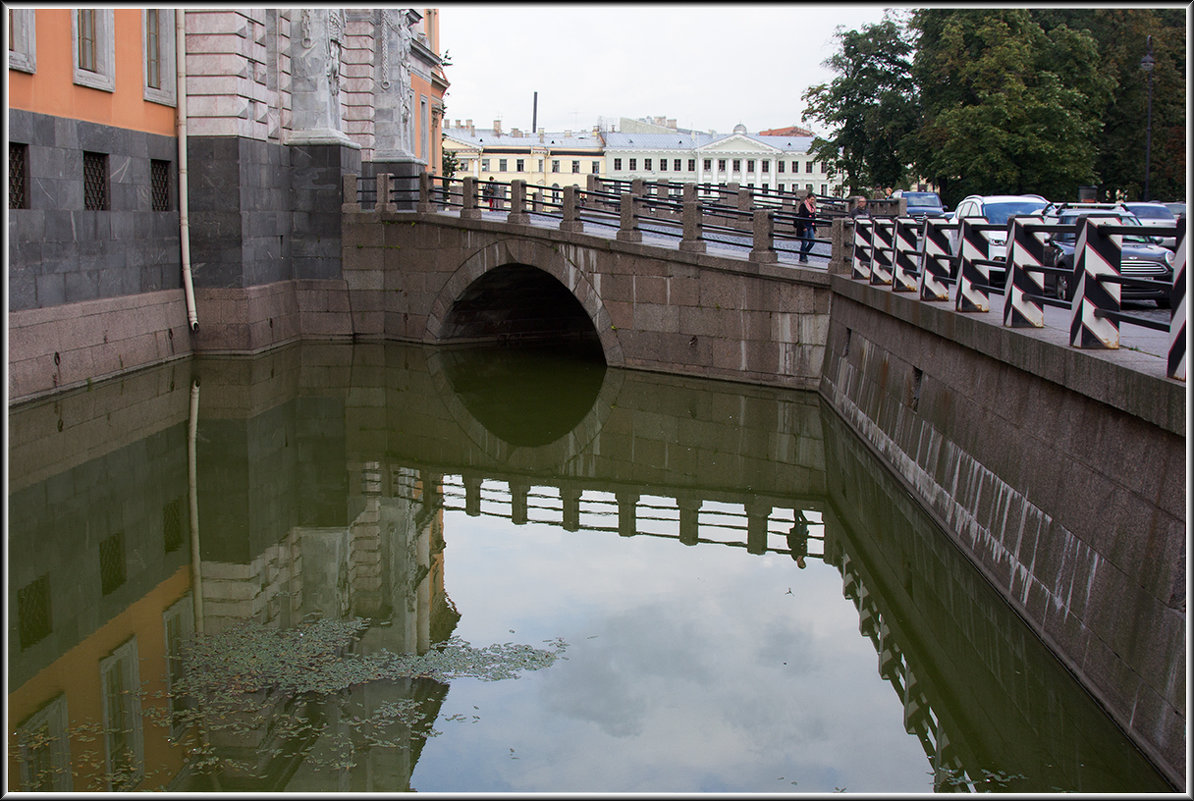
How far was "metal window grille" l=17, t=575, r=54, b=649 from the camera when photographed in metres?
9.29

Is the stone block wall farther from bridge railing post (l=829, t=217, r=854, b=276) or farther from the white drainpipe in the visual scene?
bridge railing post (l=829, t=217, r=854, b=276)

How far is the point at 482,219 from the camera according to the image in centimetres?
2584

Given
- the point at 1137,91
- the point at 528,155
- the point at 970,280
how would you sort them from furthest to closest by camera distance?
the point at 528,155
the point at 1137,91
the point at 970,280

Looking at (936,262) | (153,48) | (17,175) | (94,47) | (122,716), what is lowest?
(122,716)

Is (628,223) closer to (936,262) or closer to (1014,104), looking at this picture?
(936,262)

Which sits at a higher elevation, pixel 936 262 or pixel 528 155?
pixel 528 155

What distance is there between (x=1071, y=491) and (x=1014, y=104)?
37588mm

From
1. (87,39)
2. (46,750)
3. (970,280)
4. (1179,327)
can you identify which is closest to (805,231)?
(970,280)

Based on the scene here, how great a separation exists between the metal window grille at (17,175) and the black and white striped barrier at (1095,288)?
13.8m

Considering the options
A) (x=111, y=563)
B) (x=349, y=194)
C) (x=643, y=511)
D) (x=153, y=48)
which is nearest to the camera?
(x=111, y=563)

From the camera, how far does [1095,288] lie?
8.59 m

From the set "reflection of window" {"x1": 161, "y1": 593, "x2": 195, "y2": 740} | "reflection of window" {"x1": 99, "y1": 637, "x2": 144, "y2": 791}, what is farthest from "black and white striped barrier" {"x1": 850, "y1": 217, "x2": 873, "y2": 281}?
"reflection of window" {"x1": 99, "y1": 637, "x2": 144, "y2": 791}

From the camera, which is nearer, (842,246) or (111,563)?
(111,563)

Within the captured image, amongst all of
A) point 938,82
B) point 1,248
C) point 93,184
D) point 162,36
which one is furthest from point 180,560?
point 938,82
